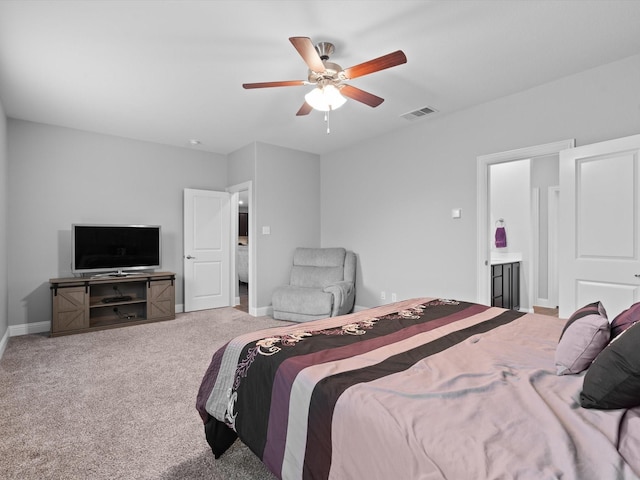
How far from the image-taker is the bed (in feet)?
2.77

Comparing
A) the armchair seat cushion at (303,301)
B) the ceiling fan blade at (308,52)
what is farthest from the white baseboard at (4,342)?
the ceiling fan blade at (308,52)

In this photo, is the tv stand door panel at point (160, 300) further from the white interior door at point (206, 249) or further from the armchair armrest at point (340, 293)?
→ the armchair armrest at point (340, 293)

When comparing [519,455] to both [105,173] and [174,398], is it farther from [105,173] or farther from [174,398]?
[105,173]

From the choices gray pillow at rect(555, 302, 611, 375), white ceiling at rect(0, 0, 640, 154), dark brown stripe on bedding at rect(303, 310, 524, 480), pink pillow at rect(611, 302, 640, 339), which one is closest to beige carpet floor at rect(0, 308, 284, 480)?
dark brown stripe on bedding at rect(303, 310, 524, 480)

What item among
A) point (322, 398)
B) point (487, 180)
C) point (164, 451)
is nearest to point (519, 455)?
point (322, 398)

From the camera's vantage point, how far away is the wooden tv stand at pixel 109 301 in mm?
4090

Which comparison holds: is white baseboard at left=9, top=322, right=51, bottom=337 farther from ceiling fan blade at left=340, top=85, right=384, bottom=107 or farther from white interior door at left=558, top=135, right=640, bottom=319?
white interior door at left=558, top=135, right=640, bottom=319

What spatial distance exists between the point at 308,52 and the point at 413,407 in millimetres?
2135

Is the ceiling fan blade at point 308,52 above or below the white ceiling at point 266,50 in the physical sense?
below

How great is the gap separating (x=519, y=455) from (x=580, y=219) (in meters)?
2.84

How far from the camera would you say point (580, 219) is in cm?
293

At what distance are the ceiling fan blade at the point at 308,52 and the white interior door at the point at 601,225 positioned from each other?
231 centimetres

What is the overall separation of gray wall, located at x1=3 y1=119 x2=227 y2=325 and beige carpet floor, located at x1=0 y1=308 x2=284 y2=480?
86 cm

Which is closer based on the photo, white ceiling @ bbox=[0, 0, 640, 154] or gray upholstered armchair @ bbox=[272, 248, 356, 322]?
white ceiling @ bbox=[0, 0, 640, 154]
